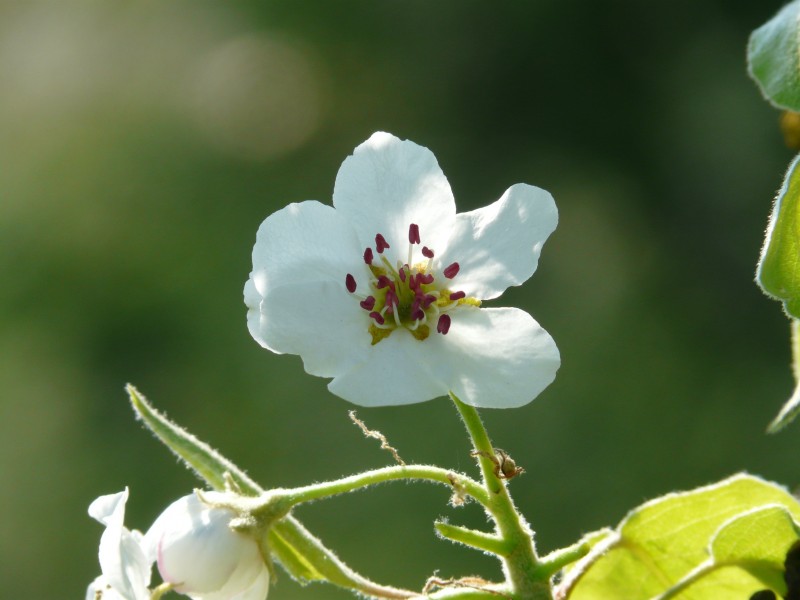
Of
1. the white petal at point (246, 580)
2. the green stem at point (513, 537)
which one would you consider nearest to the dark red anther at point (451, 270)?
the green stem at point (513, 537)

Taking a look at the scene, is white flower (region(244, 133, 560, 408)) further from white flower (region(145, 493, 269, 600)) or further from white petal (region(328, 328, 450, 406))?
white flower (region(145, 493, 269, 600))

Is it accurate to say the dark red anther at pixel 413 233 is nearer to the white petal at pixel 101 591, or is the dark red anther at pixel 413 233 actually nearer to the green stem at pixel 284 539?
the green stem at pixel 284 539

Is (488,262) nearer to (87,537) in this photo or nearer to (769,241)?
(769,241)

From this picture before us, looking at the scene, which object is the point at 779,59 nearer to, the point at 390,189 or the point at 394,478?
the point at 390,189

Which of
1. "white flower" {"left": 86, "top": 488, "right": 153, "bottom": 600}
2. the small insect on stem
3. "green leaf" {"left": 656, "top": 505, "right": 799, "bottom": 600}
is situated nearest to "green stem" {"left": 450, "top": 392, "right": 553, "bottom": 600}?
the small insect on stem

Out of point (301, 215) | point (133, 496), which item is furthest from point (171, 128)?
point (301, 215)

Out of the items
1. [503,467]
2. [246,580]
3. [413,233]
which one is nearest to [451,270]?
[413,233]

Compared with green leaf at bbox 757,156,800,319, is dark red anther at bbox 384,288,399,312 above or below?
below
